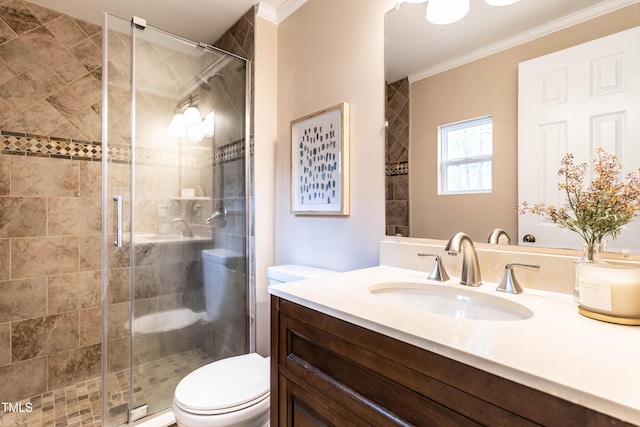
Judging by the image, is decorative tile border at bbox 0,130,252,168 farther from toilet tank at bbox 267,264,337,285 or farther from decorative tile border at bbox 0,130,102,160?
toilet tank at bbox 267,264,337,285

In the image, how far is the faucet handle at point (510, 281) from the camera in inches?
36.1

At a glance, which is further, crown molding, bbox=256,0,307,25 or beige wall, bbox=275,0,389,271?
crown molding, bbox=256,0,307,25

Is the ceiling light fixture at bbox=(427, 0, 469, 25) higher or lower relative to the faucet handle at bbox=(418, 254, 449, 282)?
higher

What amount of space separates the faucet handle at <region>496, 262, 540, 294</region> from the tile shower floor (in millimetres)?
1693

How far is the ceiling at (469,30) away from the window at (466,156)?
0.26 m

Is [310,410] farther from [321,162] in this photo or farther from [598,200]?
[321,162]

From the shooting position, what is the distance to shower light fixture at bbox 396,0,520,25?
3.80 ft

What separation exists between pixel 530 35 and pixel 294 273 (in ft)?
4.49

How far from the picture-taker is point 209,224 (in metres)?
1.86

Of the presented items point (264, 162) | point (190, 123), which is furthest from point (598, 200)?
point (190, 123)

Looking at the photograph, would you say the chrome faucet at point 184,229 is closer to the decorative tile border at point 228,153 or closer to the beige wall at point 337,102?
the decorative tile border at point 228,153

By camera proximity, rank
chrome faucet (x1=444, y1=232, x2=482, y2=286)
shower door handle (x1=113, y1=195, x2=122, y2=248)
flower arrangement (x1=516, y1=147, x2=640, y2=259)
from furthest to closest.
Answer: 1. shower door handle (x1=113, y1=195, x2=122, y2=248)
2. chrome faucet (x1=444, y1=232, x2=482, y2=286)
3. flower arrangement (x1=516, y1=147, x2=640, y2=259)

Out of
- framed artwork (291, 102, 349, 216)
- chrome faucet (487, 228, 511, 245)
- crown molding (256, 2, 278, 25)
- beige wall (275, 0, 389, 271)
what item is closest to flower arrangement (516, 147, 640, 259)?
chrome faucet (487, 228, 511, 245)

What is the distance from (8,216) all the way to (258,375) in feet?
6.06
